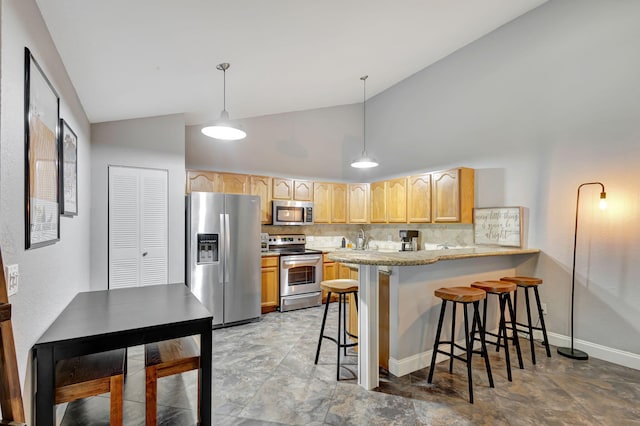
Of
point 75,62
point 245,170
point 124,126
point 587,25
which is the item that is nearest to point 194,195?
point 124,126

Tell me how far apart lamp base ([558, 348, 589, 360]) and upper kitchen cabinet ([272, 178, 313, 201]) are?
3848mm

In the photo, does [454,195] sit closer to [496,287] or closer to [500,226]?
[500,226]

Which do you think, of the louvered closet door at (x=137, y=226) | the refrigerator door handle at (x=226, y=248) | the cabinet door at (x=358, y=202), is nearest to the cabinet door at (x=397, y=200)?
the cabinet door at (x=358, y=202)

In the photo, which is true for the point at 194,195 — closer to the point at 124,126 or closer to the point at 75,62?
the point at 124,126

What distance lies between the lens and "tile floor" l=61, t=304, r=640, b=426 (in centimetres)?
210

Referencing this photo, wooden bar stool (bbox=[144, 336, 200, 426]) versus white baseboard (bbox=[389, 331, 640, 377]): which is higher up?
wooden bar stool (bbox=[144, 336, 200, 426])

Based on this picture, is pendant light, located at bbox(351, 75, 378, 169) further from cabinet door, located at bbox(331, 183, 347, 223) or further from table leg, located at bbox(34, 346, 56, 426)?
table leg, located at bbox(34, 346, 56, 426)

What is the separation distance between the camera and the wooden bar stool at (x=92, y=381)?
1521 millimetres

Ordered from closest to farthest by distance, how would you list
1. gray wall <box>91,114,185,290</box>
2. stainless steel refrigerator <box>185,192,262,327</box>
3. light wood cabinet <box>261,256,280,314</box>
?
gray wall <box>91,114,185,290</box> < stainless steel refrigerator <box>185,192,262,327</box> < light wood cabinet <box>261,256,280,314</box>

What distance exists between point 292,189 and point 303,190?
0.22 m

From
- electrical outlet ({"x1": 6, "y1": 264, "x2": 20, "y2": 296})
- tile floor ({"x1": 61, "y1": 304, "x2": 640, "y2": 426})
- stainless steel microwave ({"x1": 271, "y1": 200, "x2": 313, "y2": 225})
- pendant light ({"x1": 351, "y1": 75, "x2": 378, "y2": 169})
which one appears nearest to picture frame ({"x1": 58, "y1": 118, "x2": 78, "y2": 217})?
electrical outlet ({"x1": 6, "y1": 264, "x2": 20, "y2": 296})

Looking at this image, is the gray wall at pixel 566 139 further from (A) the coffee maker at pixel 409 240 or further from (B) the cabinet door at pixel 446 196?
(A) the coffee maker at pixel 409 240

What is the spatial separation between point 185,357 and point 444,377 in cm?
212

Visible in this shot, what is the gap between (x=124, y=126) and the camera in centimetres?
346
